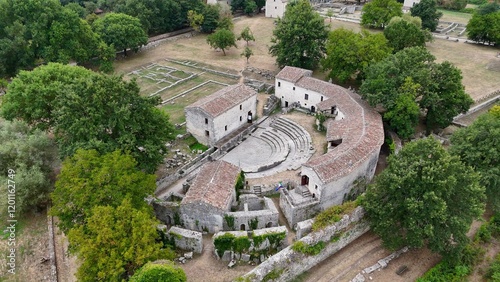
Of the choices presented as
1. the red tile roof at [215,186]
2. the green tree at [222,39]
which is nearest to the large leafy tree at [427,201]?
the red tile roof at [215,186]

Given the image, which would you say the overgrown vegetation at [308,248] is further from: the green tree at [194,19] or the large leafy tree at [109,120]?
the green tree at [194,19]

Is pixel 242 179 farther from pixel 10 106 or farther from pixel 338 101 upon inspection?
pixel 10 106

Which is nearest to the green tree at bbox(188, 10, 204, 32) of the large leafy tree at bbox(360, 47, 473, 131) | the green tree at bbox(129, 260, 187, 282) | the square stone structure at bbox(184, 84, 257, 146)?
the square stone structure at bbox(184, 84, 257, 146)

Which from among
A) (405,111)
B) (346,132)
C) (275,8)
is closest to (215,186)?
(346,132)

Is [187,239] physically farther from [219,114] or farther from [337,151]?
[219,114]

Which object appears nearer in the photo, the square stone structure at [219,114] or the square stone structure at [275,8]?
the square stone structure at [219,114]

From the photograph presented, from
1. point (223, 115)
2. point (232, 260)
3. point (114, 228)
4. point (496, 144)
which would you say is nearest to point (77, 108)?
point (114, 228)
